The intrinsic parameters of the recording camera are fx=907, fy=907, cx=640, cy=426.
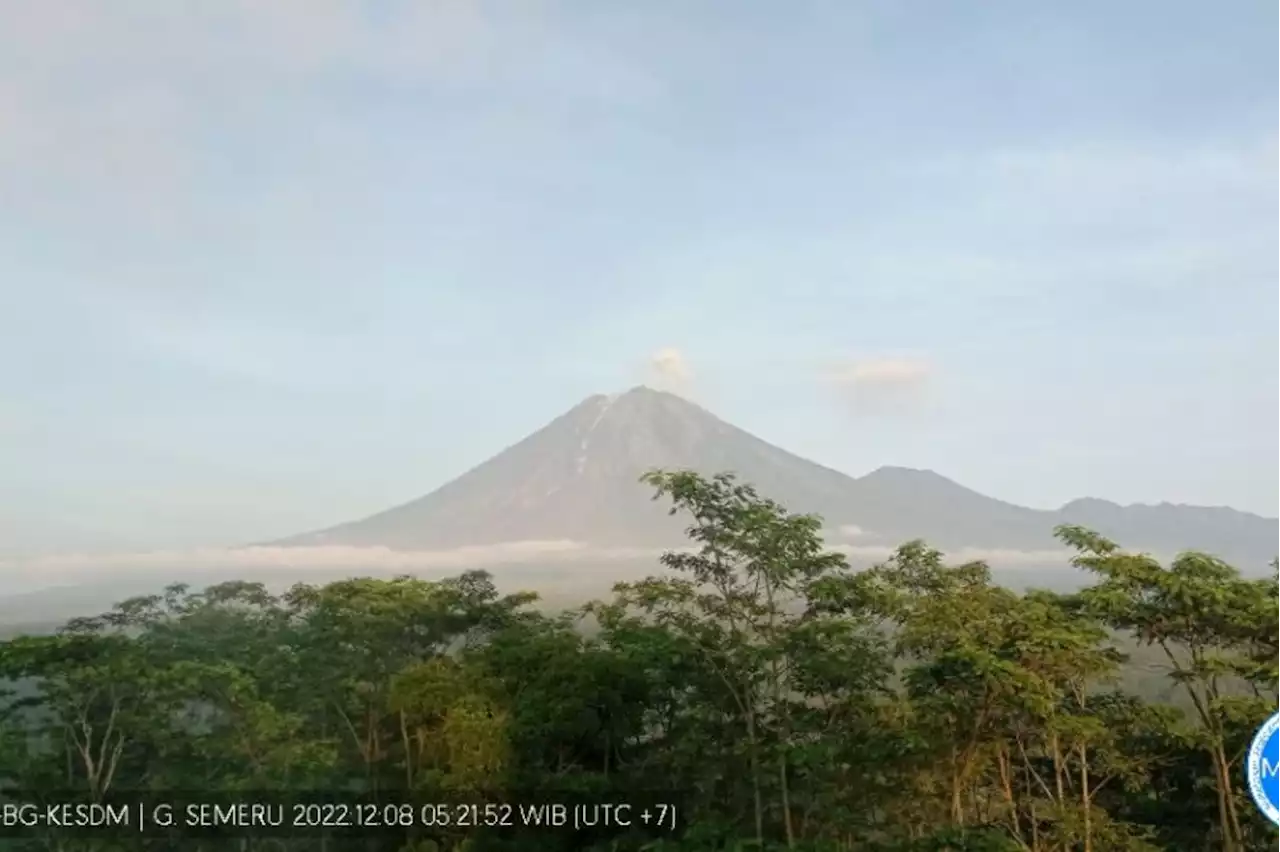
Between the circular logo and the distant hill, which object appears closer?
the circular logo

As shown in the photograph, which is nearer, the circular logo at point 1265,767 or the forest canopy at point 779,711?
the circular logo at point 1265,767

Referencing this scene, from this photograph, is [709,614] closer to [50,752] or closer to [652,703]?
[652,703]

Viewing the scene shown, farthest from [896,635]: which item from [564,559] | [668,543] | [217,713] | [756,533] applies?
[668,543]

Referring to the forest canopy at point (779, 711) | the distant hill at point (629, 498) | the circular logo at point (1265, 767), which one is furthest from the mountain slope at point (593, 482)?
the circular logo at point (1265, 767)

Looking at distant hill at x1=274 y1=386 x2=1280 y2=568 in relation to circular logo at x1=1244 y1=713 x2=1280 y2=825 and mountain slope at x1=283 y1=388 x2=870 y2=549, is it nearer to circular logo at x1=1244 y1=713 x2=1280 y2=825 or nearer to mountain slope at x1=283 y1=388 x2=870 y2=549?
mountain slope at x1=283 y1=388 x2=870 y2=549

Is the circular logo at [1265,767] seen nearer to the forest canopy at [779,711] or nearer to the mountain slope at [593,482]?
the forest canopy at [779,711]

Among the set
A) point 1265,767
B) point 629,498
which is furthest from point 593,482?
point 1265,767

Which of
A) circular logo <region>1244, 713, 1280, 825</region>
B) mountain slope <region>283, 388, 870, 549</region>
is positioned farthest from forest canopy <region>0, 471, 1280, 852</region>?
A: mountain slope <region>283, 388, 870, 549</region>

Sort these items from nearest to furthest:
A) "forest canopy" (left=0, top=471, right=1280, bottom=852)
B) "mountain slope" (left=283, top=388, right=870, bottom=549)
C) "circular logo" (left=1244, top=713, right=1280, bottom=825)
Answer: "circular logo" (left=1244, top=713, right=1280, bottom=825) < "forest canopy" (left=0, top=471, right=1280, bottom=852) < "mountain slope" (left=283, top=388, right=870, bottom=549)
